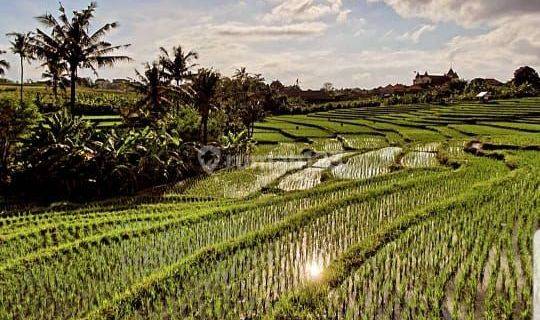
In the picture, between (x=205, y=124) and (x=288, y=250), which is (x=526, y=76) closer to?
(x=205, y=124)

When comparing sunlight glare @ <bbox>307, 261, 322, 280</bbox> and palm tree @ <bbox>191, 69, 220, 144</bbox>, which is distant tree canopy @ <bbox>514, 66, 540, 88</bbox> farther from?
sunlight glare @ <bbox>307, 261, 322, 280</bbox>

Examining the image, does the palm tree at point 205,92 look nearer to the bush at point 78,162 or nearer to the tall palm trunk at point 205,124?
the tall palm trunk at point 205,124

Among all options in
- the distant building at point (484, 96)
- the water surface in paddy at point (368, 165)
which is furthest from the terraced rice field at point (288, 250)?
the distant building at point (484, 96)

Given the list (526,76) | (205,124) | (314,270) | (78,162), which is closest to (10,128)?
(78,162)

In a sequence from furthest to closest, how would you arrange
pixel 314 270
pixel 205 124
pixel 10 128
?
pixel 205 124 → pixel 10 128 → pixel 314 270

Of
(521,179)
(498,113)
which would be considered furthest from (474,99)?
(521,179)

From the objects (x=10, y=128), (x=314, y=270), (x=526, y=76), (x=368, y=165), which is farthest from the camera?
(x=526, y=76)

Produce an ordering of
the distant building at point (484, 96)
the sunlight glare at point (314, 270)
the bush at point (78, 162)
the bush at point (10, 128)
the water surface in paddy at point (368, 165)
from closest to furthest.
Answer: the sunlight glare at point (314, 270)
the bush at point (78, 162)
the bush at point (10, 128)
the water surface in paddy at point (368, 165)
the distant building at point (484, 96)

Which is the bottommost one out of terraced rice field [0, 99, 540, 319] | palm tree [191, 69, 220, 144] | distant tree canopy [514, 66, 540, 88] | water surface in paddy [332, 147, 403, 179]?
terraced rice field [0, 99, 540, 319]

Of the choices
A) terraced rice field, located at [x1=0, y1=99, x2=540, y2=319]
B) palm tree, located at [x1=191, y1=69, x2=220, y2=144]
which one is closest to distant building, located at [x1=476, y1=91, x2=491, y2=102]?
terraced rice field, located at [x1=0, y1=99, x2=540, y2=319]
